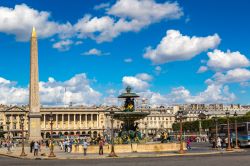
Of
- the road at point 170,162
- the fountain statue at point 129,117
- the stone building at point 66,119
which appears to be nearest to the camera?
the road at point 170,162

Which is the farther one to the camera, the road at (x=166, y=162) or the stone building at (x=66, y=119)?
the stone building at (x=66, y=119)

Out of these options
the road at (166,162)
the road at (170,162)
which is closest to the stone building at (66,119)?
the road at (166,162)

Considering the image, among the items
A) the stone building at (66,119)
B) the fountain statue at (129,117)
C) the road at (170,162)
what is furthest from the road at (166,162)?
the stone building at (66,119)

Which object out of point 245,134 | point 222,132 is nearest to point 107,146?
point 245,134

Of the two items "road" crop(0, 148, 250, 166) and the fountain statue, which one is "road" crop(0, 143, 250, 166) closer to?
"road" crop(0, 148, 250, 166)

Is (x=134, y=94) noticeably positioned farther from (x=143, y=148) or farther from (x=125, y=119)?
(x=143, y=148)

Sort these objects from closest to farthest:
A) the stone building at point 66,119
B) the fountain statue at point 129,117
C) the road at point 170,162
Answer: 1. the road at point 170,162
2. the fountain statue at point 129,117
3. the stone building at point 66,119

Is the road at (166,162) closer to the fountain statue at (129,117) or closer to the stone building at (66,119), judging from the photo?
the fountain statue at (129,117)

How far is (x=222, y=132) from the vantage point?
61.0 metres

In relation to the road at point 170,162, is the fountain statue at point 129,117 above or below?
above

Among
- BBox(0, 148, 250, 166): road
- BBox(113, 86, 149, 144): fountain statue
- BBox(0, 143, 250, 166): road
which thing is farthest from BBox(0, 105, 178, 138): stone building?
BBox(0, 148, 250, 166): road

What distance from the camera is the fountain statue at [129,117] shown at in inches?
1785

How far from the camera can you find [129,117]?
150ft

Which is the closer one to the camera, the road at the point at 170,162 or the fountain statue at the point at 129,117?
the road at the point at 170,162
